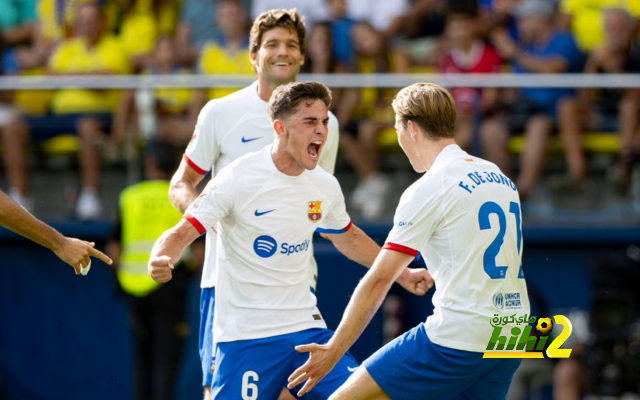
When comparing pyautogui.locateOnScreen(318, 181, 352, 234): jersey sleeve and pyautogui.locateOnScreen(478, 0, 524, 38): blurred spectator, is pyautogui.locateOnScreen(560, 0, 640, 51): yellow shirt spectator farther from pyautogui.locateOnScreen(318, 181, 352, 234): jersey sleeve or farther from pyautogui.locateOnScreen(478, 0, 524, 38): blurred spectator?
pyautogui.locateOnScreen(318, 181, 352, 234): jersey sleeve

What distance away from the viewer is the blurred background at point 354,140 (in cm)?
1016

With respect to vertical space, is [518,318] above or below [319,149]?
below

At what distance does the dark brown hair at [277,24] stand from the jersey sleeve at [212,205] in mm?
1077

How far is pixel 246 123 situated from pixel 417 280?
1394 millimetres

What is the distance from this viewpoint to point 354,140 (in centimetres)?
1045

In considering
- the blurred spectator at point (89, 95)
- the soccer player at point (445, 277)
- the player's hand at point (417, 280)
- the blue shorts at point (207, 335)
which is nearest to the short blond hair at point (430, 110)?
the soccer player at point (445, 277)

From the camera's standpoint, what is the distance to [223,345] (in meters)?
5.96

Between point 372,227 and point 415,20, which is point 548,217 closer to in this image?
point 372,227

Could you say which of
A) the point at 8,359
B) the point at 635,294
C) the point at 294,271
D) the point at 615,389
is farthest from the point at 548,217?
the point at 8,359

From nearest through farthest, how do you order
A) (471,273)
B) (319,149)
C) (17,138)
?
(471,273) < (319,149) < (17,138)

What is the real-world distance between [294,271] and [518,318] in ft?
4.40

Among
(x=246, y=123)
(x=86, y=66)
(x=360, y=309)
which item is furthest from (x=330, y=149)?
(x=86, y=66)

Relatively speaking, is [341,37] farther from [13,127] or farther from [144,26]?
[13,127]

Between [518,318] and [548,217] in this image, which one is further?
[548,217]
